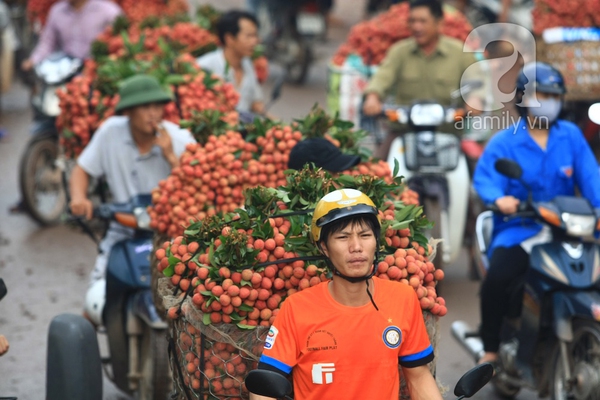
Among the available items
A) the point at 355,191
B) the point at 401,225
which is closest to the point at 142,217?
the point at 401,225

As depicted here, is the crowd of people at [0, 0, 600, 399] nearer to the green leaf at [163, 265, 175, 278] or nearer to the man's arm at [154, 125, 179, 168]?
the man's arm at [154, 125, 179, 168]

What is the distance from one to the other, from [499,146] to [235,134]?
60.7 inches

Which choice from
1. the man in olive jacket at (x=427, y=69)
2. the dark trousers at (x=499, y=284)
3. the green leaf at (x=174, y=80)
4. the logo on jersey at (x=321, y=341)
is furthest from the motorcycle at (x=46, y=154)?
the logo on jersey at (x=321, y=341)

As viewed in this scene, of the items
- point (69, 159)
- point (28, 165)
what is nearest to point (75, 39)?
point (28, 165)

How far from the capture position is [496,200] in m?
6.25

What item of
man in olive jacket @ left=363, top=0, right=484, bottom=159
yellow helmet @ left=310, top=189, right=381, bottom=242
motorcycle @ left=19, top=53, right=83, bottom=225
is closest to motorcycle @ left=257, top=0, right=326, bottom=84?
motorcycle @ left=19, top=53, right=83, bottom=225

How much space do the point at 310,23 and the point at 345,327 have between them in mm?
12979

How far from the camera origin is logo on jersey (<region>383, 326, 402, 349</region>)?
3.97 m

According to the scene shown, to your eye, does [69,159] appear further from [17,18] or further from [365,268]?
[17,18]

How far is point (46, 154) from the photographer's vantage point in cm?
1078

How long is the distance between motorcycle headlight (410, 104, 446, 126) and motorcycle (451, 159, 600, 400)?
255 cm

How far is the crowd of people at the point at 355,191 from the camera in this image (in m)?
3.95

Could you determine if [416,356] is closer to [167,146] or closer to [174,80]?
[167,146]

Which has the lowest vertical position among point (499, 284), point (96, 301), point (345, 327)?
point (96, 301)
